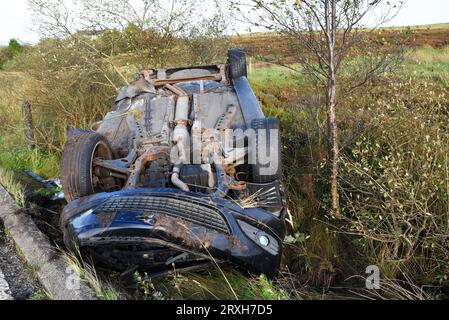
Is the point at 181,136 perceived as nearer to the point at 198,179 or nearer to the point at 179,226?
the point at 198,179

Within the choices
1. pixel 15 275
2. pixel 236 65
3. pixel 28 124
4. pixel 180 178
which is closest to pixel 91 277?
pixel 15 275

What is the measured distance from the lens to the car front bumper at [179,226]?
7.98ft

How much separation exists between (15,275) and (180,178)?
1369 millimetres

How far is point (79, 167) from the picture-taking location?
3365 millimetres

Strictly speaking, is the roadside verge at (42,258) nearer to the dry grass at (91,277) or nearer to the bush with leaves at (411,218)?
A: the dry grass at (91,277)

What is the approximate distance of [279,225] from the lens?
286 cm

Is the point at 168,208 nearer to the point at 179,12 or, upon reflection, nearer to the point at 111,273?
the point at 111,273

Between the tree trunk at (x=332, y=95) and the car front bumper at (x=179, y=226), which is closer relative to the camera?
the car front bumper at (x=179, y=226)

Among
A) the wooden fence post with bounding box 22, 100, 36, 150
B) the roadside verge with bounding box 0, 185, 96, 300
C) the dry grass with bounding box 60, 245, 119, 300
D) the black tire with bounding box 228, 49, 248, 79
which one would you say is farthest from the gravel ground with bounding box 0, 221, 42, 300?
the wooden fence post with bounding box 22, 100, 36, 150

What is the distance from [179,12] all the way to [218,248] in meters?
6.46

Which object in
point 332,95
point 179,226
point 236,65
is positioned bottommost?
point 179,226

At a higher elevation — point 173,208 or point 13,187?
point 173,208

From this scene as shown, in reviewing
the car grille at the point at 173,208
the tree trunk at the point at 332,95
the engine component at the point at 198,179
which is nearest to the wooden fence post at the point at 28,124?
the engine component at the point at 198,179

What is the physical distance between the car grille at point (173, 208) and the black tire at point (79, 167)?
77 cm
